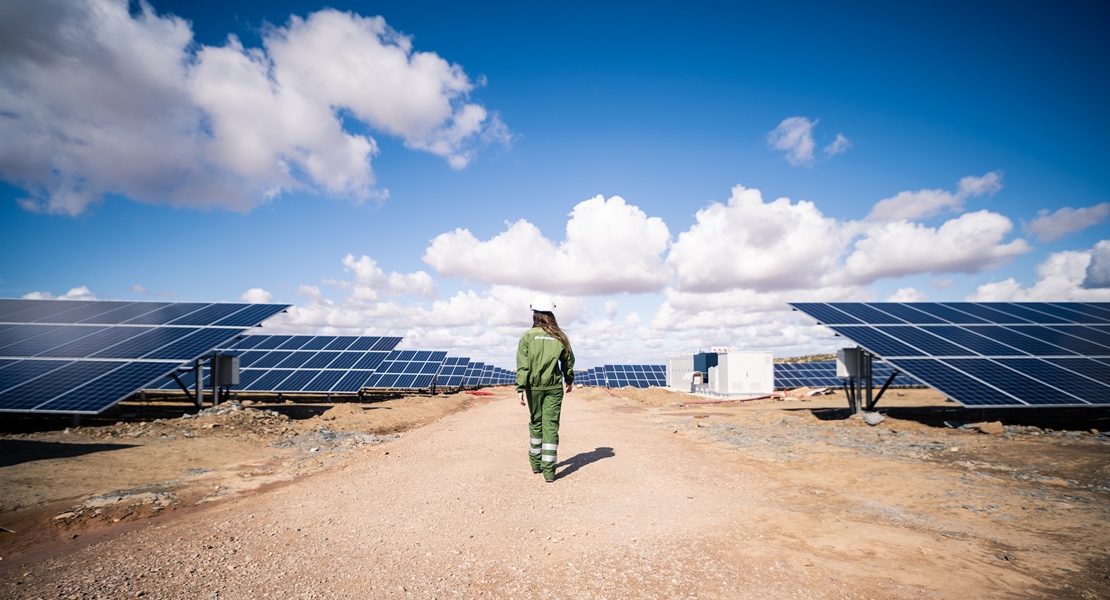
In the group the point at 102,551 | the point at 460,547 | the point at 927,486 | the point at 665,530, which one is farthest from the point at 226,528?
the point at 927,486

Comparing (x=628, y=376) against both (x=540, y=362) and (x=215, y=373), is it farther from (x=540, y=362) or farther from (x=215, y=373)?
(x=540, y=362)

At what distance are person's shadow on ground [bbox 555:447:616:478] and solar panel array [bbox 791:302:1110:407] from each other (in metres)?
9.09

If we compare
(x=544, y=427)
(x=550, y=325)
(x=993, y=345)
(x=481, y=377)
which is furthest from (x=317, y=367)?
(x=481, y=377)

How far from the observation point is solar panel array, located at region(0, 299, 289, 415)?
444 inches

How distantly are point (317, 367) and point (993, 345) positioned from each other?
1125 inches

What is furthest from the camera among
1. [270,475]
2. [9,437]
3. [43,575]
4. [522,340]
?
[9,437]

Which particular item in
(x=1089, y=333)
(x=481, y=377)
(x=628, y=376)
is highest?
(x=1089, y=333)

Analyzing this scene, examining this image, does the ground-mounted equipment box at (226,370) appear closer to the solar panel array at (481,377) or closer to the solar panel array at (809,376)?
the solar panel array at (809,376)

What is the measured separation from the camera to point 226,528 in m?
4.86

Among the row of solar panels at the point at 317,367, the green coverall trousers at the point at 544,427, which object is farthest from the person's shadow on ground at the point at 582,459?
the row of solar panels at the point at 317,367

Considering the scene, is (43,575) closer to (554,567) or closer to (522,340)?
(554,567)

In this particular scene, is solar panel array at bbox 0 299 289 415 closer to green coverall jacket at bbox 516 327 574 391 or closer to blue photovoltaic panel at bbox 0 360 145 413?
blue photovoltaic panel at bbox 0 360 145 413

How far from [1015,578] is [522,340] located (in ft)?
18.0

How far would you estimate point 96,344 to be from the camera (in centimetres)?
1493
